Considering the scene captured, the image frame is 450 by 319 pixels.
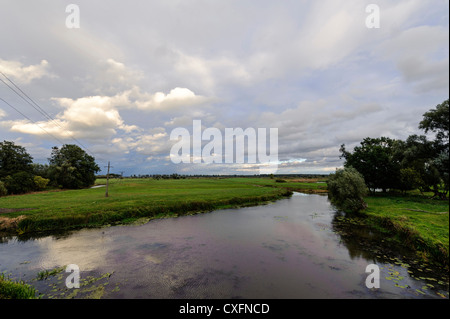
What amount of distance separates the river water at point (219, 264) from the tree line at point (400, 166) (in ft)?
26.8

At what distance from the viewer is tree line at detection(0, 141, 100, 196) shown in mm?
49094

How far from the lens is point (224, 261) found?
13.9 metres

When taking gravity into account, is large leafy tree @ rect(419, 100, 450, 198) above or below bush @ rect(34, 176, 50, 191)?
above

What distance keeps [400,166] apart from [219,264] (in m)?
38.2

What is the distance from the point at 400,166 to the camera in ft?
106

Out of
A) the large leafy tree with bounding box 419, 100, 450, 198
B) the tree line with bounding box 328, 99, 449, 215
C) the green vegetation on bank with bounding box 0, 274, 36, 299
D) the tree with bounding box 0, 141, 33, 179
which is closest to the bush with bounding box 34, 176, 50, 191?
the tree with bounding box 0, 141, 33, 179

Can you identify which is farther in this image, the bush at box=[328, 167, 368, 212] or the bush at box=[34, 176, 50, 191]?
the bush at box=[34, 176, 50, 191]

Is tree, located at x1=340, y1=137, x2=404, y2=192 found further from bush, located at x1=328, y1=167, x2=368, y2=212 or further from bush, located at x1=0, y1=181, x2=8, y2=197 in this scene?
bush, located at x1=0, y1=181, x2=8, y2=197

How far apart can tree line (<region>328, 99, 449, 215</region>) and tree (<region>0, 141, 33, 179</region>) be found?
3356 inches

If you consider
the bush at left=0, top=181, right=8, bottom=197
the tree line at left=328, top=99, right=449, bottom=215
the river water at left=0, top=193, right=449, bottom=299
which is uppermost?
the tree line at left=328, top=99, right=449, bottom=215

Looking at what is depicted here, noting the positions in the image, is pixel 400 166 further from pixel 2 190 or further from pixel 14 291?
pixel 2 190
